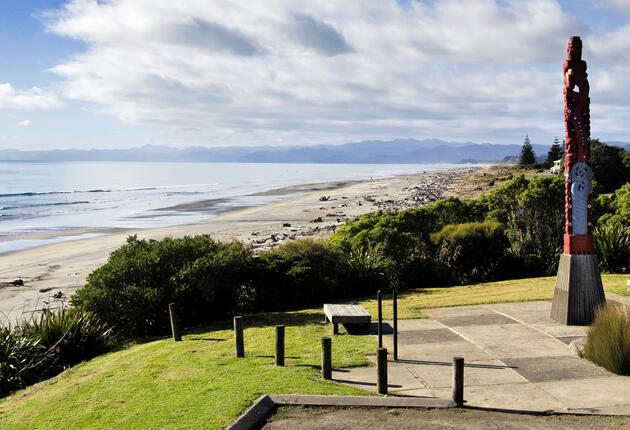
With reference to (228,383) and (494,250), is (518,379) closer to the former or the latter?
(228,383)

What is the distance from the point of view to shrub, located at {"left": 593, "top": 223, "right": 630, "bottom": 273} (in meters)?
15.3

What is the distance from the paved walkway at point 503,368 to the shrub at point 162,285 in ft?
14.3

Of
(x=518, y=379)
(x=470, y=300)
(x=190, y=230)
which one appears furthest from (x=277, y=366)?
(x=190, y=230)

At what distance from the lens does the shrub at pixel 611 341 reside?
23.9 ft

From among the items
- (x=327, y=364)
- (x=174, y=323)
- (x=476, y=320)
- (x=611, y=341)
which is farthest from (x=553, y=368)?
(x=174, y=323)

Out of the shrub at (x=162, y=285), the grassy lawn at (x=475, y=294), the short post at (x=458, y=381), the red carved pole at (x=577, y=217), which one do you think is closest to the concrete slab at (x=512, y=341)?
the red carved pole at (x=577, y=217)

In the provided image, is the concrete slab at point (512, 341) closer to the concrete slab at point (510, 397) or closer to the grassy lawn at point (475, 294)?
the concrete slab at point (510, 397)

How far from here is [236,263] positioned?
486 inches

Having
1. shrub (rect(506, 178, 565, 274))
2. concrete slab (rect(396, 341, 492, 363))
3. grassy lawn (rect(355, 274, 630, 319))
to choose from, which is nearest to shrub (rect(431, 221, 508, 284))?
grassy lawn (rect(355, 274, 630, 319))

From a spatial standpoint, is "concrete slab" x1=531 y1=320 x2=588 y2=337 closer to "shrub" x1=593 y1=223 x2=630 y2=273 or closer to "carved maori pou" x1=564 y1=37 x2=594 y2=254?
"carved maori pou" x1=564 y1=37 x2=594 y2=254

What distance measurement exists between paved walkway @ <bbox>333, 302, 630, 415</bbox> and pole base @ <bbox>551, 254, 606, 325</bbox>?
10.8 inches

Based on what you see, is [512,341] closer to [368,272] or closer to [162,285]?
[368,272]

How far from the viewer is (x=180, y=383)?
745 cm

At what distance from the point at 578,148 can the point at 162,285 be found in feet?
29.5
